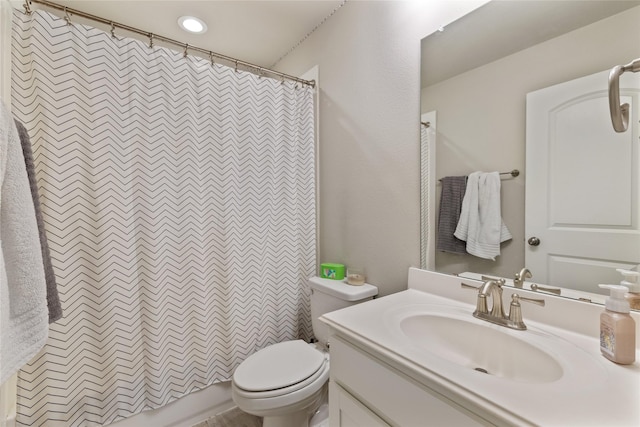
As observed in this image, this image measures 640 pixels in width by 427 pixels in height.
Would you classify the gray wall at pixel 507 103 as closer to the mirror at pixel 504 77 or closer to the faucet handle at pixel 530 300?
the mirror at pixel 504 77

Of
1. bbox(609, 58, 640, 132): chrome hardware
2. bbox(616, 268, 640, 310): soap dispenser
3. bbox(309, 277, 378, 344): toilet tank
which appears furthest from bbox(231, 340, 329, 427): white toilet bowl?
bbox(609, 58, 640, 132): chrome hardware

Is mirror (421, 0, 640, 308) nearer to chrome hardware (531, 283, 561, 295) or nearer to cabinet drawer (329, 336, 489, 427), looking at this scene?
chrome hardware (531, 283, 561, 295)

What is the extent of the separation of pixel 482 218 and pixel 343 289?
70cm

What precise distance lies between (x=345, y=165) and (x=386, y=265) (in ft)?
2.05

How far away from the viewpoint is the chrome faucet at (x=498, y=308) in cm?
82

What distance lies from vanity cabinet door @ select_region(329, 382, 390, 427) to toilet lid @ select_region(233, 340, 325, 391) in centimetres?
29

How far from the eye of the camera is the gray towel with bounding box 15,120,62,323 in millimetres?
811

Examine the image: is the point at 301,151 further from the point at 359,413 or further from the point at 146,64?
the point at 359,413

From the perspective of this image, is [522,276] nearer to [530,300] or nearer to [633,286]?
[530,300]

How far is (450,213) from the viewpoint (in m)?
1.13

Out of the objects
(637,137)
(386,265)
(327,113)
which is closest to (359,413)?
(386,265)

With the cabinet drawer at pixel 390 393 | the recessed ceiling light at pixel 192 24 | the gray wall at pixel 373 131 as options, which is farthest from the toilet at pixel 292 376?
the recessed ceiling light at pixel 192 24

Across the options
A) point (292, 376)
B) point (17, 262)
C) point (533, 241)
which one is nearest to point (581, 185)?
point (533, 241)

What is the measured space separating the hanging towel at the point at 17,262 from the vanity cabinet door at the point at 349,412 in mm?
857
